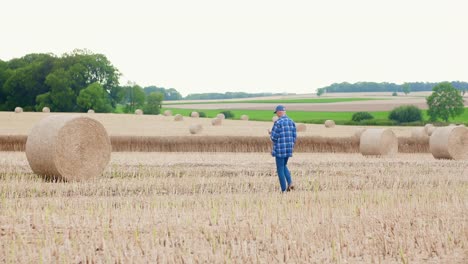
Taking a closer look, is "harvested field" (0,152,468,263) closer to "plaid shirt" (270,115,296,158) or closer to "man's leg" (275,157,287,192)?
"man's leg" (275,157,287,192)

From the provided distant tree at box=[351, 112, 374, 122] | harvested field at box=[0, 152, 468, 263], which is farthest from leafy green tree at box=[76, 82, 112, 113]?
harvested field at box=[0, 152, 468, 263]

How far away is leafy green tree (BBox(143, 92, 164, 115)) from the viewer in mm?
83250

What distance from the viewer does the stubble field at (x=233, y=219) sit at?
8602 millimetres

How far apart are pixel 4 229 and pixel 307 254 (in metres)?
4.11

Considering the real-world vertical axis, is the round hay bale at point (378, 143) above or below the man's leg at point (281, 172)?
below

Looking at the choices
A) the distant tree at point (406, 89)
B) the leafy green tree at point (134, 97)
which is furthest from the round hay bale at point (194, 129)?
the distant tree at point (406, 89)

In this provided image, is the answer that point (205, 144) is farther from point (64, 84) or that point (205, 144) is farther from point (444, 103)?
point (444, 103)

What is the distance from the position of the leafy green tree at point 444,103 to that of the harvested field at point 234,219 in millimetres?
58806

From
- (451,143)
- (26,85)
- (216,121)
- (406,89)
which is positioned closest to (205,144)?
(451,143)

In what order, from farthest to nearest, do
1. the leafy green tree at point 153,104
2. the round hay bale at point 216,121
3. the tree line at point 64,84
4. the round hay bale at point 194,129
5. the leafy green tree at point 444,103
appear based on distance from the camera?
1. the leafy green tree at point 153,104
2. the leafy green tree at point 444,103
3. the tree line at point 64,84
4. the round hay bale at point 216,121
5. the round hay bale at point 194,129

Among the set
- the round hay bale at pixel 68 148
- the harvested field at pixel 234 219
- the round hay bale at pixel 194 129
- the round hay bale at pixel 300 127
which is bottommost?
the round hay bale at pixel 300 127

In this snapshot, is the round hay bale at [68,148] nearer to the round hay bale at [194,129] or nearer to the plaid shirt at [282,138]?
the plaid shirt at [282,138]

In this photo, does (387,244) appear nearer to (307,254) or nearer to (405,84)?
(307,254)

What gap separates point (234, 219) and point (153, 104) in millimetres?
74519
